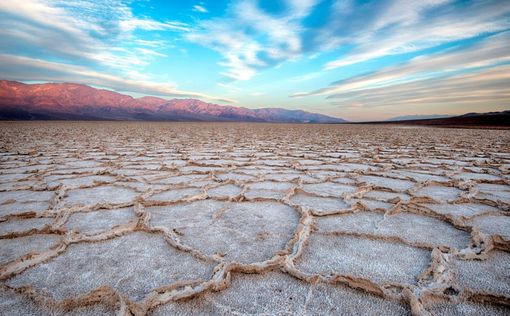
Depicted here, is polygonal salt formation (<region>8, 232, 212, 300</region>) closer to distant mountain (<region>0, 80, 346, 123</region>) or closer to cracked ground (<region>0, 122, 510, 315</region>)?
cracked ground (<region>0, 122, 510, 315</region>)

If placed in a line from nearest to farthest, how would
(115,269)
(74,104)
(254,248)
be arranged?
(115,269)
(254,248)
(74,104)

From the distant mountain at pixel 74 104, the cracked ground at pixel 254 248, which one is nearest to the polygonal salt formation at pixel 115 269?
the cracked ground at pixel 254 248

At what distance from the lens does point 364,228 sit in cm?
153

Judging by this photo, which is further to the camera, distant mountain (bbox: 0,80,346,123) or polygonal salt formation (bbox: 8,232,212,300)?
distant mountain (bbox: 0,80,346,123)

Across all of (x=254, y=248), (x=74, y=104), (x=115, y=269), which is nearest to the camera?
(x=115, y=269)

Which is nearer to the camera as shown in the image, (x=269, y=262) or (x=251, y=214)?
(x=269, y=262)

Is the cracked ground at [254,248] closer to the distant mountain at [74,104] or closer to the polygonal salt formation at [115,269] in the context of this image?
the polygonal salt formation at [115,269]

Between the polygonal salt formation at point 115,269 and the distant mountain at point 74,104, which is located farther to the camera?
the distant mountain at point 74,104

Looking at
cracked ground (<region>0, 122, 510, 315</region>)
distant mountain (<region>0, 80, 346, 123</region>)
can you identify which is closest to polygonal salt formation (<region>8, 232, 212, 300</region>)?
cracked ground (<region>0, 122, 510, 315</region>)

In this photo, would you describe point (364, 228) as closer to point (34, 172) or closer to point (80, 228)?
point (80, 228)

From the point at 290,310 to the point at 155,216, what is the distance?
115 cm

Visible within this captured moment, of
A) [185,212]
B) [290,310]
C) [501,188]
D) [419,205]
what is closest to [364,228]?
[419,205]

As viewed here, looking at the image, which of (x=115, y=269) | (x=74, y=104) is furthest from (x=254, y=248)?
(x=74, y=104)

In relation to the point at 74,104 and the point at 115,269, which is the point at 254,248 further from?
the point at 74,104
